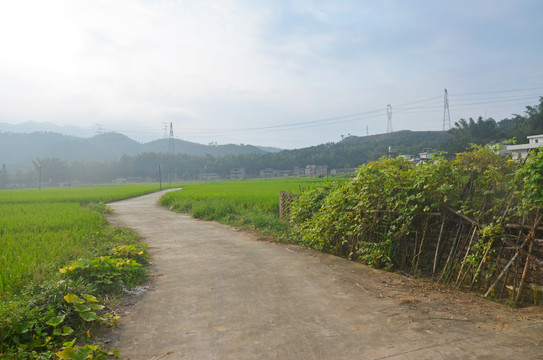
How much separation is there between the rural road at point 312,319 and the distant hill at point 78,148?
130176 millimetres

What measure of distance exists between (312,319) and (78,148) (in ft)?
532

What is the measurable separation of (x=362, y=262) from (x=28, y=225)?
8950 millimetres

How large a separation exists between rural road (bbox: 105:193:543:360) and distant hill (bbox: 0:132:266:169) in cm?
13018

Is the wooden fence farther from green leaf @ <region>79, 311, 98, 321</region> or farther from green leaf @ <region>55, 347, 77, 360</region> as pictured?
green leaf @ <region>55, 347, 77, 360</region>

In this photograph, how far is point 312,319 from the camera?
151 inches

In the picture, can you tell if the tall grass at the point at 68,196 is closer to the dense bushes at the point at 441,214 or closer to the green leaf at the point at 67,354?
the dense bushes at the point at 441,214

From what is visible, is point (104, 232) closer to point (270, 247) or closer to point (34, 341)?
point (270, 247)

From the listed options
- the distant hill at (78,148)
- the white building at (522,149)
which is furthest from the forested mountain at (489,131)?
the distant hill at (78,148)

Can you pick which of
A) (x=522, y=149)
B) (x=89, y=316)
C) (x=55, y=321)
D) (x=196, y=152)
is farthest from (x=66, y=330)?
(x=196, y=152)

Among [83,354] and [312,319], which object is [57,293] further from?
[312,319]

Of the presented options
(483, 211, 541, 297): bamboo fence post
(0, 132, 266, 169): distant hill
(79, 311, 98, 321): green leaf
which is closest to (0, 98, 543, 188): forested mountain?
(0, 132, 266, 169): distant hill

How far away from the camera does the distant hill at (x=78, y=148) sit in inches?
5645

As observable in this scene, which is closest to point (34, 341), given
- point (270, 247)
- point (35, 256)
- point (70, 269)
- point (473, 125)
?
point (70, 269)

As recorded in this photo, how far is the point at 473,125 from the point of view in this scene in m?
36.3
